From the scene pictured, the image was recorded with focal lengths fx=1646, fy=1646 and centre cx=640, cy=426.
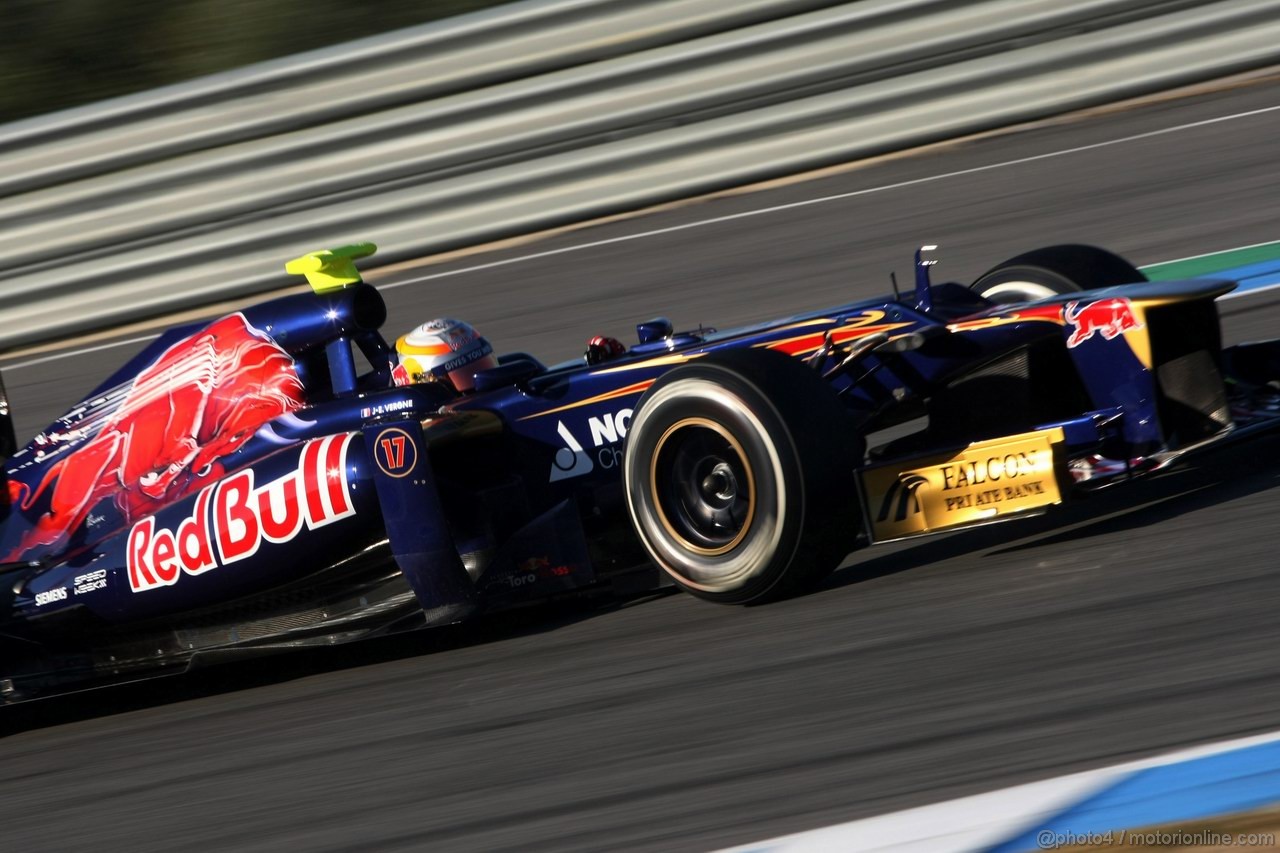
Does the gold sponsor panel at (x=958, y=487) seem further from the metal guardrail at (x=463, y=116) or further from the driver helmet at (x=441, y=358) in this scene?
the metal guardrail at (x=463, y=116)

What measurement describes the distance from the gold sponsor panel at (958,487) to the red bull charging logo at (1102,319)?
1.49 ft

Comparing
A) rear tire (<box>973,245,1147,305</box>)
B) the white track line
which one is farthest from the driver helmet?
the white track line

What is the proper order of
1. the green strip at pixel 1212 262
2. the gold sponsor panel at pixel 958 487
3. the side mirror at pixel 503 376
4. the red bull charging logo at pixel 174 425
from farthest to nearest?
1. the green strip at pixel 1212 262
2. the red bull charging logo at pixel 174 425
3. the side mirror at pixel 503 376
4. the gold sponsor panel at pixel 958 487

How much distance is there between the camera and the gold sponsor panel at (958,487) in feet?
15.1

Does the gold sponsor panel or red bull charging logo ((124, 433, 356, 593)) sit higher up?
red bull charging logo ((124, 433, 356, 593))

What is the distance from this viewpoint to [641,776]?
4027 millimetres

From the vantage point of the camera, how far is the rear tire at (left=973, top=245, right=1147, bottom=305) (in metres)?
5.64

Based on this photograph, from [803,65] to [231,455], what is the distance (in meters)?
5.94

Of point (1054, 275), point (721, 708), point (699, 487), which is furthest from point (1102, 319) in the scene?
point (721, 708)

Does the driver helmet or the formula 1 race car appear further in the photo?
the driver helmet

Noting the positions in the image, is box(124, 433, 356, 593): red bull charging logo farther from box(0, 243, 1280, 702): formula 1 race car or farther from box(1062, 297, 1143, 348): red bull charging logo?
box(1062, 297, 1143, 348): red bull charging logo

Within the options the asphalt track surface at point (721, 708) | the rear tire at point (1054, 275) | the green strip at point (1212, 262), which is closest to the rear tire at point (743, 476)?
the asphalt track surface at point (721, 708)

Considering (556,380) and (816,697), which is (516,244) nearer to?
(556,380)

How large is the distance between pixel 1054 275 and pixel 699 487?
62.8 inches
